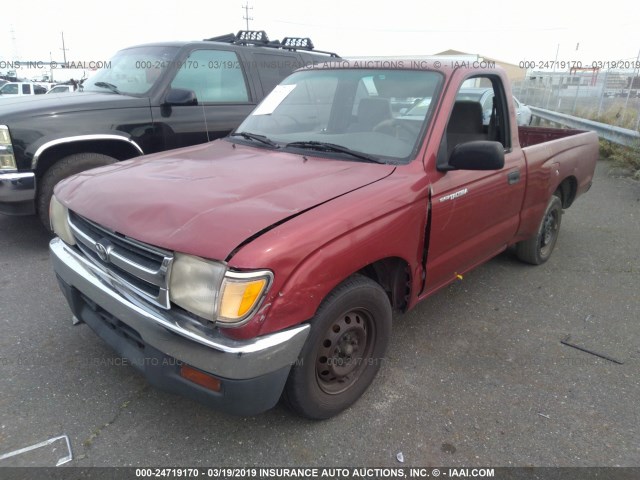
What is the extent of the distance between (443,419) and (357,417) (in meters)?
0.47

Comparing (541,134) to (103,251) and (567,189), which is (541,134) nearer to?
(567,189)

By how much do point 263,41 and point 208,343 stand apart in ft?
17.3

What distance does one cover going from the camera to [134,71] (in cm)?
527

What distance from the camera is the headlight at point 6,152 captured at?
4.11 metres

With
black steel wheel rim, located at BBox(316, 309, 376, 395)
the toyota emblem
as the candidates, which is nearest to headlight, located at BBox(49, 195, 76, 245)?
the toyota emblem

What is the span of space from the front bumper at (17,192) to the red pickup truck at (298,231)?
5.82 feet

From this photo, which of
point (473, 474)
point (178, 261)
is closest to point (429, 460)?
point (473, 474)

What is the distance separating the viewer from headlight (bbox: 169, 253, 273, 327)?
1.87 meters

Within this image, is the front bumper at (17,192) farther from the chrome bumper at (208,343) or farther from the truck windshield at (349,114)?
the chrome bumper at (208,343)

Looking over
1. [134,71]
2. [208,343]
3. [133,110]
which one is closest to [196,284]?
[208,343]

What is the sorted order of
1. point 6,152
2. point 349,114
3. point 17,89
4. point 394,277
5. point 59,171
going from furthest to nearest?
point 17,89
point 59,171
point 6,152
point 349,114
point 394,277

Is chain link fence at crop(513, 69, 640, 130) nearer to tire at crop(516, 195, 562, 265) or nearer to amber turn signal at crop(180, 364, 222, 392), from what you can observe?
tire at crop(516, 195, 562, 265)

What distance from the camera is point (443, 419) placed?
2.57m

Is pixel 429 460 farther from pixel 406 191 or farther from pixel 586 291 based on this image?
pixel 586 291
